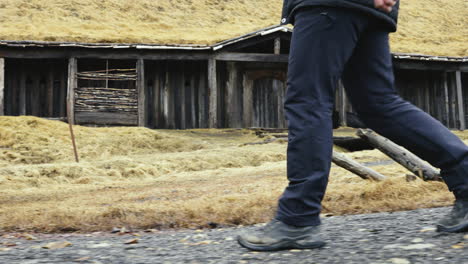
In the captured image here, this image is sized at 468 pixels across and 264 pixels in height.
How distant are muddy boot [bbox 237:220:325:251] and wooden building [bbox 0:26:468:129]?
13725 millimetres

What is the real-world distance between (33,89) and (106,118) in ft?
9.41

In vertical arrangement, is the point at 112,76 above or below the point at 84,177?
above

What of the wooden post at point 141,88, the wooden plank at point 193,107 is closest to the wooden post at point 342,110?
the wooden plank at point 193,107

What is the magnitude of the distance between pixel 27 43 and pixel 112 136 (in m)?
4.65

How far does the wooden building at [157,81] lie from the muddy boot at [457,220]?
13.7m

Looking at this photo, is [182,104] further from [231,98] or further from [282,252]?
[282,252]

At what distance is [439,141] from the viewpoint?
7.91 feet

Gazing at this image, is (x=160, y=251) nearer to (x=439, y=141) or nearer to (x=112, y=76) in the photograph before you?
(x=439, y=141)

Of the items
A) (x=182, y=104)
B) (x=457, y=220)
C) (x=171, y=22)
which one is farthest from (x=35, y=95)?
(x=457, y=220)

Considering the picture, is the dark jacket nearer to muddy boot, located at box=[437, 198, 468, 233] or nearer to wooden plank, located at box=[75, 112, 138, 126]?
muddy boot, located at box=[437, 198, 468, 233]

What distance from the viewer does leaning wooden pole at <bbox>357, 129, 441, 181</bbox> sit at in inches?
195

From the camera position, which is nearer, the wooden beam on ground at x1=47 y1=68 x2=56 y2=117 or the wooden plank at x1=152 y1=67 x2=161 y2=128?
the wooden beam on ground at x1=47 y1=68 x2=56 y2=117

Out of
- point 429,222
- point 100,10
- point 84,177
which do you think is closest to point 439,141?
point 429,222

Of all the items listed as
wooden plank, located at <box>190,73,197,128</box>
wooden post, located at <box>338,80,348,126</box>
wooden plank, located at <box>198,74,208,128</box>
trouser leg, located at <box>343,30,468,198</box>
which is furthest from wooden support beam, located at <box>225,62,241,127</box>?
trouser leg, located at <box>343,30,468,198</box>
